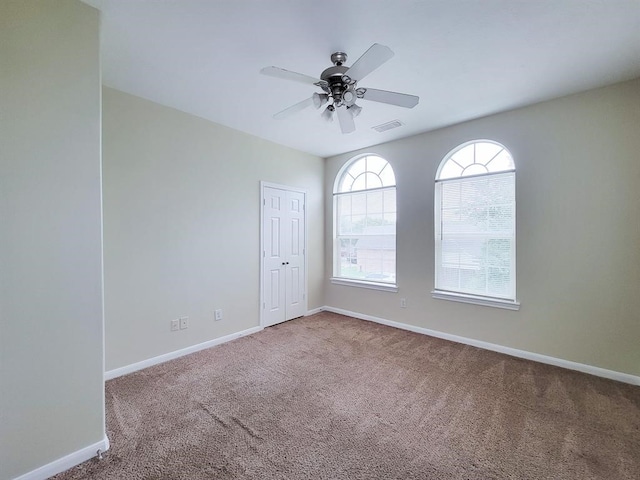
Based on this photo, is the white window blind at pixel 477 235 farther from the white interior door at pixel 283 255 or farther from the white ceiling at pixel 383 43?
the white interior door at pixel 283 255

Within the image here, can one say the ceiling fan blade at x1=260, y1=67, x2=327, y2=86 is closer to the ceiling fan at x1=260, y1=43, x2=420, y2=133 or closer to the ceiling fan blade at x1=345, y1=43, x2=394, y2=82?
the ceiling fan at x1=260, y1=43, x2=420, y2=133

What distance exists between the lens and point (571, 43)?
196cm

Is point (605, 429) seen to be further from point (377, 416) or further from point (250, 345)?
point (250, 345)

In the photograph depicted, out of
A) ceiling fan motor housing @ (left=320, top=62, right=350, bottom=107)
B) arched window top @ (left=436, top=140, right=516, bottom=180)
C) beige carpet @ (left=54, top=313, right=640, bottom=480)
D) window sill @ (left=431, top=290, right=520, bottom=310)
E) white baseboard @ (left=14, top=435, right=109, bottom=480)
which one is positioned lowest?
beige carpet @ (left=54, top=313, right=640, bottom=480)

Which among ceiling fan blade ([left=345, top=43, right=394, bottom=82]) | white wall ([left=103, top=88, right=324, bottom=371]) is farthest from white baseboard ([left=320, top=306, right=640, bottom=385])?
ceiling fan blade ([left=345, top=43, right=394, bottom=82])

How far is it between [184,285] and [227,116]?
1998 mm

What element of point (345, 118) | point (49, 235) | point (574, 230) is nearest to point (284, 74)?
point (345, 118)

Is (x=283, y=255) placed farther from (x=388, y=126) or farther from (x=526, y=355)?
(x=526, y=355)

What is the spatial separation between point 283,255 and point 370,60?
119 inches

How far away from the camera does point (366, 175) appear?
14.6 feet

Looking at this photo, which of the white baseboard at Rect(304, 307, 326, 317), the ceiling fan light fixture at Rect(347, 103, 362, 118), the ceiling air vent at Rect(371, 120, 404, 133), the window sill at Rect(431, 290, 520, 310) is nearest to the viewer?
the ceiling fan light fixture at Rect(347, 103, 362, 118)

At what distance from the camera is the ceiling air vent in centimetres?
333

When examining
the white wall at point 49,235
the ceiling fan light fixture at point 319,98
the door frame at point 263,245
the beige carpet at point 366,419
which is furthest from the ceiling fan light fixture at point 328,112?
the beige carpet at point 366,419

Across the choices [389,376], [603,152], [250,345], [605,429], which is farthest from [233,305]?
[603,152]
